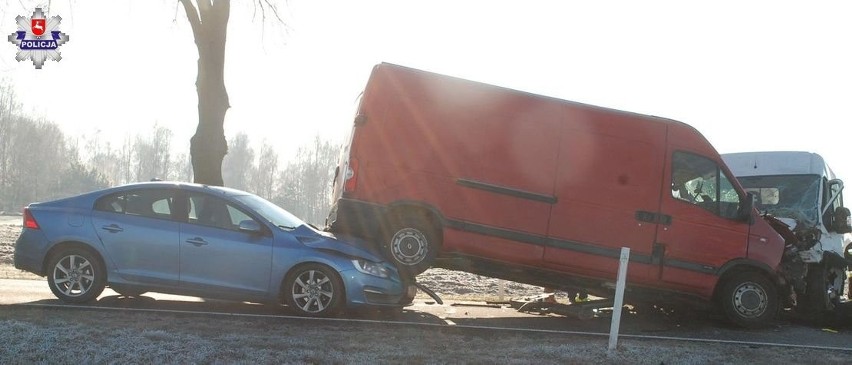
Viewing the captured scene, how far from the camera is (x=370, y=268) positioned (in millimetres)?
8570

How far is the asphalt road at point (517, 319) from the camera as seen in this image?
8523mm

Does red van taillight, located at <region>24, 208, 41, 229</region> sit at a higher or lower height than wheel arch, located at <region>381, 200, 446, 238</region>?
lower

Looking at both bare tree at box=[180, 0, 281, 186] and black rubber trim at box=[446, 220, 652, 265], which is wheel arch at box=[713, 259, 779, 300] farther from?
bare tree at box=[180, 0, 281, 186]

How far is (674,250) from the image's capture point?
31.7ft

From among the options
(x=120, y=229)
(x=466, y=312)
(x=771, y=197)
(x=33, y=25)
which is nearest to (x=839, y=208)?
(x=771, y=197)

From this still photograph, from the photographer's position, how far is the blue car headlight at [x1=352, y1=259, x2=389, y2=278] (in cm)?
847

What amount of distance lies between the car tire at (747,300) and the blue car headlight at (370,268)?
478 cm

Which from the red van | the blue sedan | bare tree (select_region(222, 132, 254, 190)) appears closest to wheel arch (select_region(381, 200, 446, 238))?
the red van

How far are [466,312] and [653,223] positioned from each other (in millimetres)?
2808

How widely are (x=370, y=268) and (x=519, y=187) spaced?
222 cm

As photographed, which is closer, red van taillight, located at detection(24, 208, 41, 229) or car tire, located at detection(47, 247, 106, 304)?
car tire, located at detection(47, 247, 106, 304)

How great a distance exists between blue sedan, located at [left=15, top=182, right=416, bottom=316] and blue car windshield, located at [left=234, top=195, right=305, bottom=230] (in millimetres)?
173

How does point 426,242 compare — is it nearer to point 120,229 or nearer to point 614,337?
point 614,337

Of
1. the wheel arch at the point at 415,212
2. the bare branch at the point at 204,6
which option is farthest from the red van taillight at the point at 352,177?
the bare branch at the point at 204,6
